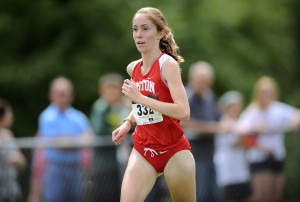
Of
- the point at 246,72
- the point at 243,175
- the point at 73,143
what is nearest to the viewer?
the point at 73,143

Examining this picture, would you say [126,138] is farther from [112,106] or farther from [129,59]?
[129,59]

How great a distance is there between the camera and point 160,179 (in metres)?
11.6

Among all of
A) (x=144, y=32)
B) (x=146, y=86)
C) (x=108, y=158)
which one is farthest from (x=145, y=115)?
(x=108, y=158)

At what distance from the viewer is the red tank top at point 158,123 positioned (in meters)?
7.68

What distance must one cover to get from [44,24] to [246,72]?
4137 millimetres

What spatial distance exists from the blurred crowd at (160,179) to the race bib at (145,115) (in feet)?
11.9

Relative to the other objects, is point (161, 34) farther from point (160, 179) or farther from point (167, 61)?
point (160, 179)

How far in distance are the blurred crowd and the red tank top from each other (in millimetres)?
3600

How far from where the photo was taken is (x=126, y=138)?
11641mm

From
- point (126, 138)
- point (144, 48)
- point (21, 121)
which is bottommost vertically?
point (21, 121)

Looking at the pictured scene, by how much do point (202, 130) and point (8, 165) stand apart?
2513mm

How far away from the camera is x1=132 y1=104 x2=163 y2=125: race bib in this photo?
768 centimetres

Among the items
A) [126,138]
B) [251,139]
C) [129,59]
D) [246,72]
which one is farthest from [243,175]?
[246,72]

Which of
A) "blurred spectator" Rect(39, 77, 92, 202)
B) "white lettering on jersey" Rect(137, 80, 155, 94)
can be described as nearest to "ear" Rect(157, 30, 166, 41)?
"white lettering on jersey" Rect(137, 80, 155, 94)
